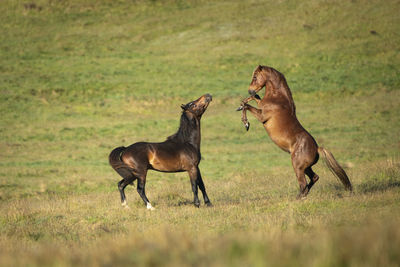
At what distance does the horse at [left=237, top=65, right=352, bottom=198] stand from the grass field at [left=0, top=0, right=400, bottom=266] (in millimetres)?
559

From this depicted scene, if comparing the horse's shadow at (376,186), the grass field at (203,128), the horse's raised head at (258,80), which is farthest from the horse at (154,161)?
the horse's shadow at (376,186)

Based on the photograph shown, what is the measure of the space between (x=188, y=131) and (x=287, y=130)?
83.2 inches

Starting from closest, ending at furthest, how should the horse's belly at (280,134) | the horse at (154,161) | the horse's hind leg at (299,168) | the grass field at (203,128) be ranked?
1. the grass field at (203,128)
2. the horse's hind leg at (299,168)
3. the horse's belly at (280,134)
4. the horse at (154,161)

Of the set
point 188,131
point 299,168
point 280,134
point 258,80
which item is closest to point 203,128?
point 188,131

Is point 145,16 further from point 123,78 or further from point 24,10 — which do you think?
point 123,78

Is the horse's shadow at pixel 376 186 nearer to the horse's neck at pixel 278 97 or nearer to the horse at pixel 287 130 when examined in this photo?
the horse at pixel 287 130

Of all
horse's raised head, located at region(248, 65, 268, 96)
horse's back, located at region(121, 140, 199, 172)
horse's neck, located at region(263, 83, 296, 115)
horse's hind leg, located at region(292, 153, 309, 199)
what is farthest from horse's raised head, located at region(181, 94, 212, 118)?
horse's hind leg, located at region(292, 153, 309, 199)

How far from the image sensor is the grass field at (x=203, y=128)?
555 centimetres

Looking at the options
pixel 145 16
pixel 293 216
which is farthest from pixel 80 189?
pixel 145 16

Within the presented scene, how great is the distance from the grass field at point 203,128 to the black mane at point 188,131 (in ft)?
4.50

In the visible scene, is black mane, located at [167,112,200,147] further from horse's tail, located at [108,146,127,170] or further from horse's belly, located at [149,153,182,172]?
horse's tail, located at [108,146,127,170]

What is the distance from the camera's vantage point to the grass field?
18.2 feet

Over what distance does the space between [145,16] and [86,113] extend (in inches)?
954

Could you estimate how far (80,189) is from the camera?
55.6 ft
